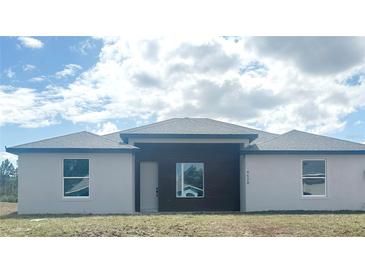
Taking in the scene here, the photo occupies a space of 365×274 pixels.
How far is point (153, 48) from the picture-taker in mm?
13086

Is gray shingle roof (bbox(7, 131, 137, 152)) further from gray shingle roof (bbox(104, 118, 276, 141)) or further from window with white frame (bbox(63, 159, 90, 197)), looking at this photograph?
gray shingle roof (bbox(104, 118, 276, 141))

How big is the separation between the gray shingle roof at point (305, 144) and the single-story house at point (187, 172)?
0.12 feet

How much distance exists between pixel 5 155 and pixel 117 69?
5.37 m

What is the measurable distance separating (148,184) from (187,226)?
5563 millimetres

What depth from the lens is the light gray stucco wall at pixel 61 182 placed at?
1452cm

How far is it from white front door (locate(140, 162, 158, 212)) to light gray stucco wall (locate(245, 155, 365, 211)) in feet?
11.7

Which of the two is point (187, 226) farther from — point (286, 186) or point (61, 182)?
point (286, 186)

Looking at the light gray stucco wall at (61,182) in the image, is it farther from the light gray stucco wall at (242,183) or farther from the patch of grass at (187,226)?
the light gray stucco wall at (242,183)

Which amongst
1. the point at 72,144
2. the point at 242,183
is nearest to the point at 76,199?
the point at 72,144

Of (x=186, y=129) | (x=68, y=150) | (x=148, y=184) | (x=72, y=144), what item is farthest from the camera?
(x=186, y=129)

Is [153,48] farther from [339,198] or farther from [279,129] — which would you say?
[339,198]

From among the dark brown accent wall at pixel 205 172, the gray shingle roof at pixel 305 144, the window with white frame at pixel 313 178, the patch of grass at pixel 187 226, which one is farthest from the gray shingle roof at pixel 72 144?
the window with white frame at pixel 313 178

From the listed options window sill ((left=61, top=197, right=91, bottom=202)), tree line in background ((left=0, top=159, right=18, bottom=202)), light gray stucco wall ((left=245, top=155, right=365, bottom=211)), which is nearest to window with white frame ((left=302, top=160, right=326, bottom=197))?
light gray stucco wall ((left=245, top=155, right=365, bottom=211))

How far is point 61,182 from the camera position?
47.7 feet
